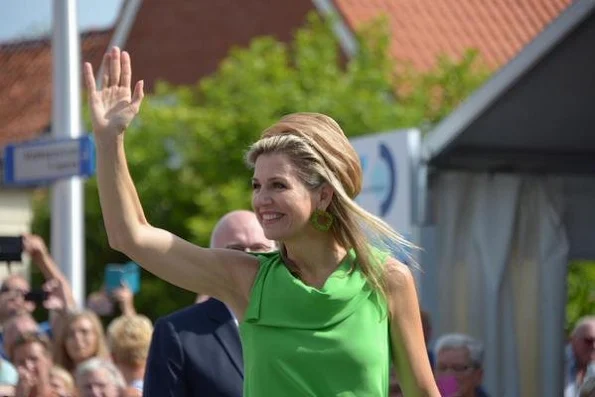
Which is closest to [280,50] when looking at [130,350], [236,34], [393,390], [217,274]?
[236,34]

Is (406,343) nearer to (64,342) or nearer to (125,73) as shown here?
(125,73)

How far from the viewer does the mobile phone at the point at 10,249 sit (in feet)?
20.2

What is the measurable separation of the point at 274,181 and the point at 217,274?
0.23m

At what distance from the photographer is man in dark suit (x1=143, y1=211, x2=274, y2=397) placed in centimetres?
458

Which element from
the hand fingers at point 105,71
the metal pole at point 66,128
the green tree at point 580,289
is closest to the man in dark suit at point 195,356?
the hand fingers at point 105,71

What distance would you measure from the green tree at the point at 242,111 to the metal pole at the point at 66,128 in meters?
5.36

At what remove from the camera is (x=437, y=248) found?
8.89 m

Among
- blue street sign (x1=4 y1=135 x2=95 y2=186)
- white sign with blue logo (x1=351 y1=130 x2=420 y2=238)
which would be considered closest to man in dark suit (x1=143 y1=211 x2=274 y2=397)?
white sign with blue logo (x1=351 y1=130 x2=420 y2=238)

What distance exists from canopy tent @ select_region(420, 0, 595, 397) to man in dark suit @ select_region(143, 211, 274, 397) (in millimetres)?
3904

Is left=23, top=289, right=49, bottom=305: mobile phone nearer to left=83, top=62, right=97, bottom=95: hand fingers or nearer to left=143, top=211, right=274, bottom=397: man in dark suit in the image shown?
left=143, top=211, right=274, bottom=397: man in dark suit

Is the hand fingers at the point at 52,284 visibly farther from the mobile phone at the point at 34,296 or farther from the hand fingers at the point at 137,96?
the hand fingers at the point at 137,96

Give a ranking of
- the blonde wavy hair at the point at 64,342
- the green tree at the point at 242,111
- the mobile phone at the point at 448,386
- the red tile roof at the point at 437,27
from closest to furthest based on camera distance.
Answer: the mobile phone at the point at 448,386 → the blonde wavy hair at the point at 64,342 → the green tree at the point at 242,111 → the red tile roof at the point at 437,27

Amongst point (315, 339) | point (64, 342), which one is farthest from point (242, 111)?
point (315, 339)

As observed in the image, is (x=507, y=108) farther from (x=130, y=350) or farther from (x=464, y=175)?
(x=130, y=350)
